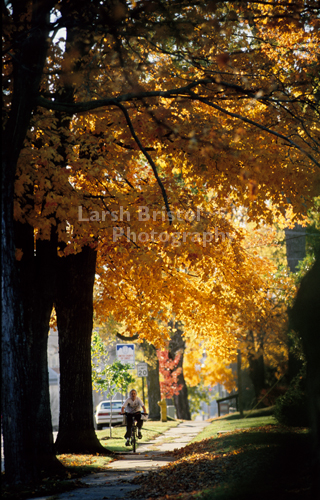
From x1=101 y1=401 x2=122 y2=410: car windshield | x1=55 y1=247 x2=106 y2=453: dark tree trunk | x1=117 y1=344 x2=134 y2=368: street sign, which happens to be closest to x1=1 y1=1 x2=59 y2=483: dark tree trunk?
x1=55 y1=247 x2=106 y2=453: dark tree trunk

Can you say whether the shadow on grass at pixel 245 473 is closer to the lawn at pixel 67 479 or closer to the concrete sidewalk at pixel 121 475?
the concrete sidewalk at pixel 121 475

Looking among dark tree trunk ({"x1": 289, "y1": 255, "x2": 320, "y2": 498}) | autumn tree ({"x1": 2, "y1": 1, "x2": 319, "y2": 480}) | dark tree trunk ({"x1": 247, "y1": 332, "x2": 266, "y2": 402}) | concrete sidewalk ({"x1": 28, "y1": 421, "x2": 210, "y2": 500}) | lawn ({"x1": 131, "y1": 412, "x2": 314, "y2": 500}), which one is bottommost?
concrete sidewalk ({"x1": 28, "y1": 421, "x2": 210, "y2": 500})

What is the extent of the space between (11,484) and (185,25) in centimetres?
732

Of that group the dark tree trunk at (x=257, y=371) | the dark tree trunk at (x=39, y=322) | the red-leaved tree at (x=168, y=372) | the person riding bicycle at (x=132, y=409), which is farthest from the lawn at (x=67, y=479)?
the red-leaved tree at (x=168, y=372)

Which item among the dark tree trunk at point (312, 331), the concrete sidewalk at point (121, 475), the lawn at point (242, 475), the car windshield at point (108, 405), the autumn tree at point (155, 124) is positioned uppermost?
the autumn tree at point (155, 124)

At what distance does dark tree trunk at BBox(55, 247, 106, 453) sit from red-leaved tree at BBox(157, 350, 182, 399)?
86.1 ft

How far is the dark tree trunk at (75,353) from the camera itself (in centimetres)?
1401

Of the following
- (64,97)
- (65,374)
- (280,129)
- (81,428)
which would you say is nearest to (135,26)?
(64,97)

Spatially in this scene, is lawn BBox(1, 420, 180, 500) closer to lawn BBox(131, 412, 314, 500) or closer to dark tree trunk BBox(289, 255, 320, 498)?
lawn BBox(131, 412, 314, 500)

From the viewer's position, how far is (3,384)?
7.39 meters

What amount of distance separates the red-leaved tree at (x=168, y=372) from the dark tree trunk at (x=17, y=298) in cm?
3292

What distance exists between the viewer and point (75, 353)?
13992 mm

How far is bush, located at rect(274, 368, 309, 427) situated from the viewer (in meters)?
15.4

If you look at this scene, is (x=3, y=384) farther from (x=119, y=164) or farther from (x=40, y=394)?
(x=119, y=164)
